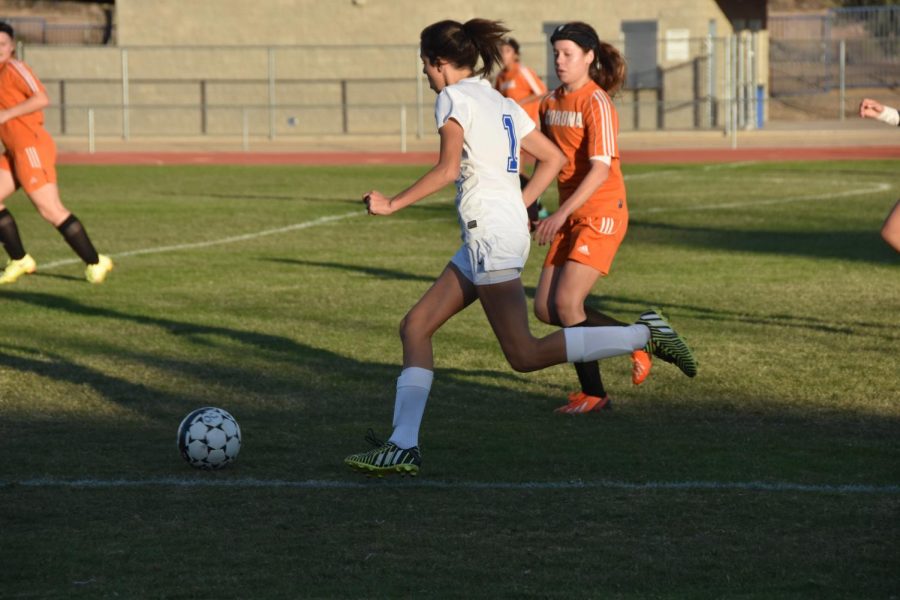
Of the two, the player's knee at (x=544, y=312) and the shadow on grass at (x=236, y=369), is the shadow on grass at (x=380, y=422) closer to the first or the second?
the shadow on grass at (x=236, y=369)

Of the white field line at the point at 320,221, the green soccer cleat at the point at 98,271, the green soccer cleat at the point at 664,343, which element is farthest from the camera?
the white field line at the point at 320,221

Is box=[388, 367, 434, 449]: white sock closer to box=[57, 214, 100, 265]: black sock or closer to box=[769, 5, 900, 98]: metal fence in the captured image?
box=[57, 214, 100, 265]: black sock

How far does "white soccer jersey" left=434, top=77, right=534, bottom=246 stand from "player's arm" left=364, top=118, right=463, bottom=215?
0.06m

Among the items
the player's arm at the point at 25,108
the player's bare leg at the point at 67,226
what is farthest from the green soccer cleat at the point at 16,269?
the player's arm at the point at 25,108

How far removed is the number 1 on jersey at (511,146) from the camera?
21.2 feet

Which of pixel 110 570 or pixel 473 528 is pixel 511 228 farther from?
pixel 110 570

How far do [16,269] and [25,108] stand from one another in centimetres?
161

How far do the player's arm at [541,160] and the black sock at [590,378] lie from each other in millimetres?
1106

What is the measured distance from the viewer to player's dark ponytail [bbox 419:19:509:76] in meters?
6.30

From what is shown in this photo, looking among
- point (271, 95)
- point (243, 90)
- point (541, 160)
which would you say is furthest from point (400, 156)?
point (541, 160)

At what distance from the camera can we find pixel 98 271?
13.2 metres

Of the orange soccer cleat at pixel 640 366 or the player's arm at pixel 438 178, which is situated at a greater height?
the player's arm at pixel 438 178

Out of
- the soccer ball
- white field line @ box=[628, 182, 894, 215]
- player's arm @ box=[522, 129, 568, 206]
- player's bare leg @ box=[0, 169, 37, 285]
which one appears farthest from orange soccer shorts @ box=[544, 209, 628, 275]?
white field line @ box=[628, 182, 894, 215]

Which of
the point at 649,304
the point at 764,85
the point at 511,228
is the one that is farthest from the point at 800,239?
the point at 764,85
